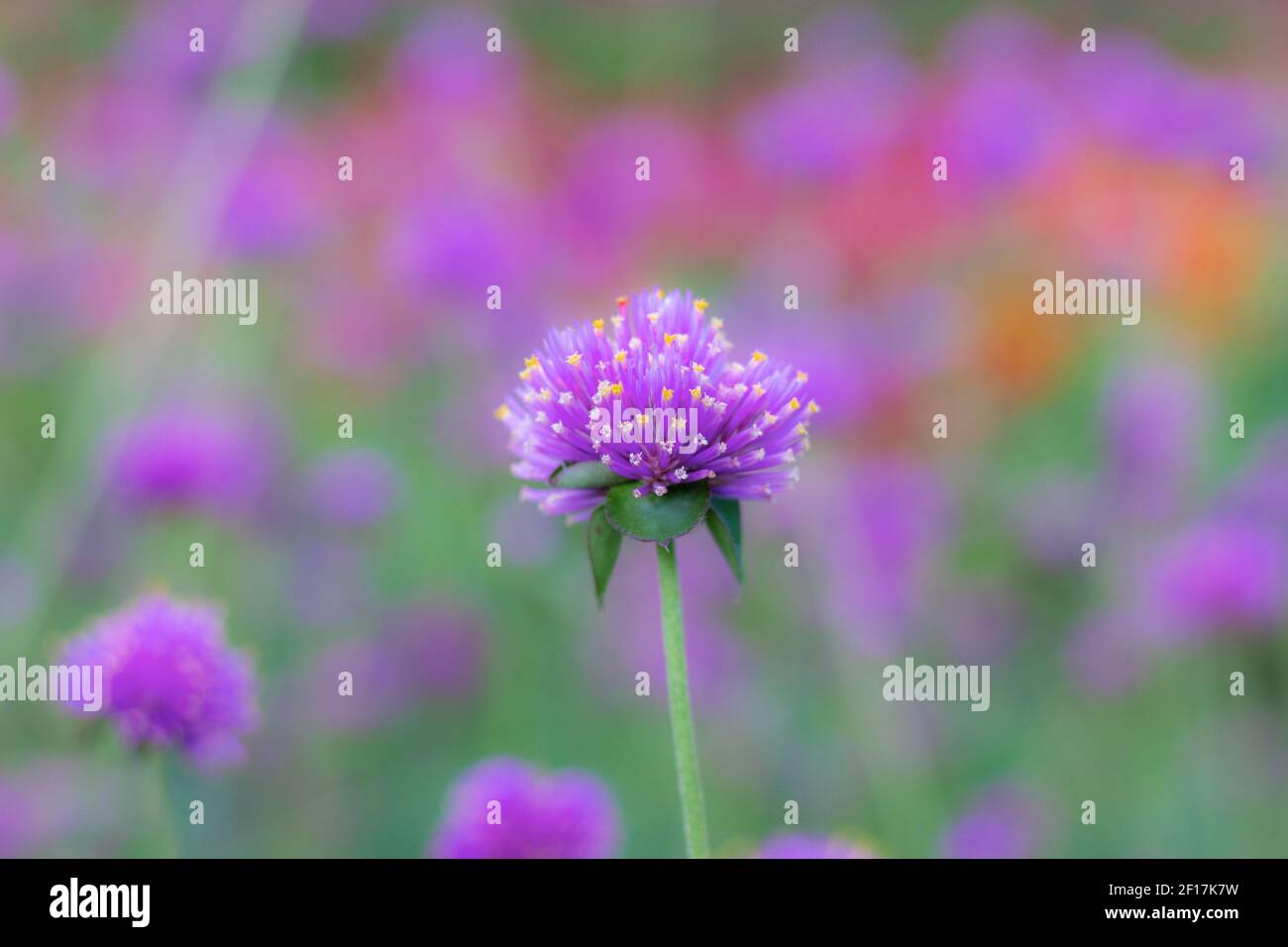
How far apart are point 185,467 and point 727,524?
1.34 m

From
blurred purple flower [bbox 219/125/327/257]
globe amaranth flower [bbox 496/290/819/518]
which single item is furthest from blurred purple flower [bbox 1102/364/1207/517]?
blurred purple flower [bbox 219/125/327/257]

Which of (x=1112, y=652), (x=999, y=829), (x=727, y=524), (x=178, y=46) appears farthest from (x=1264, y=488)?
(x=178, y=46)

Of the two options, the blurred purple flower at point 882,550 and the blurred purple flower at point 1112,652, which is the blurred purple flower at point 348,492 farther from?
the blurred purple flower at point 1112,652

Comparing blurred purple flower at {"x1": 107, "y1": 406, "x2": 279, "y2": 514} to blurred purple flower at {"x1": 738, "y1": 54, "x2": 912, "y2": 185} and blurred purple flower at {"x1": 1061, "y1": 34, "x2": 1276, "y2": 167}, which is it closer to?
blurred purple flower at {"x1": 738, "y1": 54, "x2": 912, "y2": 185}

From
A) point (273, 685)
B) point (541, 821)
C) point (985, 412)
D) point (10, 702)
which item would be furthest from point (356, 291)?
point (541, 821)

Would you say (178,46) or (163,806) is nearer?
A: (163,806)

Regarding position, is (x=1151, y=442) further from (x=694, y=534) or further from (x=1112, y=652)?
(x=694, y=534)

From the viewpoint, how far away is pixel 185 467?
6.81 feet

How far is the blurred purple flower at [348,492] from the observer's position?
7.83ft

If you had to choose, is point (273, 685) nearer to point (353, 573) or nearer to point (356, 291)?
point (353, 573)

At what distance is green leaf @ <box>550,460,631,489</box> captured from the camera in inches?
39.3

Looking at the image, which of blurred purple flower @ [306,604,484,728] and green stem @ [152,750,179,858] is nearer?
green stem @ [152,750,179,858]

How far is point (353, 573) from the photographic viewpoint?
98.0 inches
